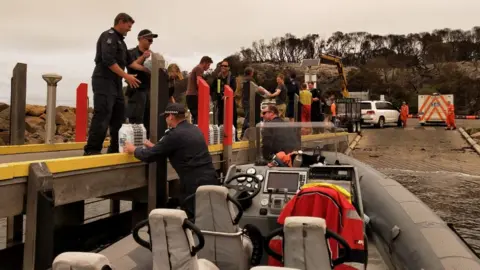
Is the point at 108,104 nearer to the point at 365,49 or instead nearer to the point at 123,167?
the point at 123,167

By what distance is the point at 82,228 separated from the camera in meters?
6.83

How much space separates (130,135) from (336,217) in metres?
2.37

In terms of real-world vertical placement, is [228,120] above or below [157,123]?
above

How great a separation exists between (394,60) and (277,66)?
2074 cm

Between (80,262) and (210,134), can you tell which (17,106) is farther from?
(80,262)

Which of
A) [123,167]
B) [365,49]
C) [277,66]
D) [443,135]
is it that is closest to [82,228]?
[123,167]

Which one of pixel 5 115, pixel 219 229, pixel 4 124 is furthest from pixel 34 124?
pixel 219 229

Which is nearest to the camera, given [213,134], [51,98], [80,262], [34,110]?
[80,262]

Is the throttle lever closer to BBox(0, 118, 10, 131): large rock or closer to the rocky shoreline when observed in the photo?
the rocky shoreline

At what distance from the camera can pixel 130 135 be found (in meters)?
4.90

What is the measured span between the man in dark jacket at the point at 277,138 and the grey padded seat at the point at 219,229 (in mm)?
2544

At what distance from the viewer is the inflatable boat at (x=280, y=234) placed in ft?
9.47

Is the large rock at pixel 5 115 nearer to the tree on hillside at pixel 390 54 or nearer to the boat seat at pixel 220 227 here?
the boat seat at pixel 220 227

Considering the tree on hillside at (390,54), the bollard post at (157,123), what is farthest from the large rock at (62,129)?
the tree on hillside at (390,54)
